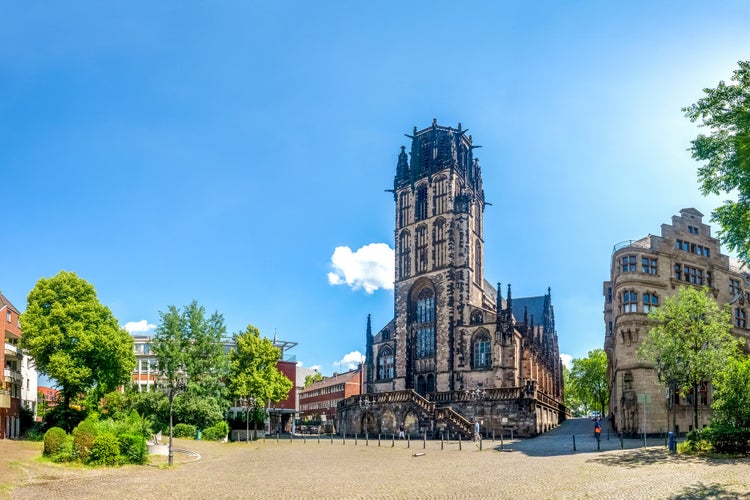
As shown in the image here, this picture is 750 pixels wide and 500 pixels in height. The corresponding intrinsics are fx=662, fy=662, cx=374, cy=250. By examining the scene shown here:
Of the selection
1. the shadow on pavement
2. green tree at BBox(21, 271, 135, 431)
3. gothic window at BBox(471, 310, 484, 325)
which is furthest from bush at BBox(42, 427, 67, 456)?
gothic window at BBox(471, 310, 484, 325)

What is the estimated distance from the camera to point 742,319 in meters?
51.6

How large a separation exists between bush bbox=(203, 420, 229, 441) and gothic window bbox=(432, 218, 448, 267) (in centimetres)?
2978

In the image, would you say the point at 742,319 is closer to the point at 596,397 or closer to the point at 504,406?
the point at 504,406

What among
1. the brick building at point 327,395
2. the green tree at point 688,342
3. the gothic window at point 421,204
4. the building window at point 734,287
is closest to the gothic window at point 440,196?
the gothic window at point 421,204

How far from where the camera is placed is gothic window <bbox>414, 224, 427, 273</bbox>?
251 feet

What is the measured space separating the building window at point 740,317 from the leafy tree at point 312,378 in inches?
3540

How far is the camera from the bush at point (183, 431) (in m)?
54.7

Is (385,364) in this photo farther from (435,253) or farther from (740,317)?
(740,317)

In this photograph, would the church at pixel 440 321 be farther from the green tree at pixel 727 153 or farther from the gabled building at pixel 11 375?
the green tree at pixel 727 153

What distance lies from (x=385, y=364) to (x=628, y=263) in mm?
35730

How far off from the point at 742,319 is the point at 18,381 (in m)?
59.8

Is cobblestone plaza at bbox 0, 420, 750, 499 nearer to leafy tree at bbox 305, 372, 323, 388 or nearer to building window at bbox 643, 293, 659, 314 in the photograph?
building window at bbox 643, 293, 659, 314

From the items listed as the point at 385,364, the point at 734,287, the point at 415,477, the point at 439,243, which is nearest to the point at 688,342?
the point at 415,477

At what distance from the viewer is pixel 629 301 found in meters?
49.0
